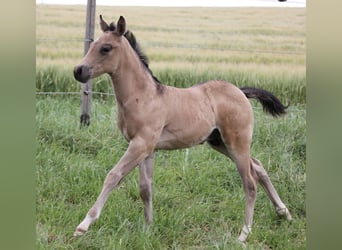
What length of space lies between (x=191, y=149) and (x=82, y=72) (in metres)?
0.73

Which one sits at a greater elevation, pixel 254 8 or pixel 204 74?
pixel 254 8

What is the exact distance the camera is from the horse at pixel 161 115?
2402 millimetres

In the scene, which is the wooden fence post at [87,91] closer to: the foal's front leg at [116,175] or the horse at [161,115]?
the horse at [161,115]

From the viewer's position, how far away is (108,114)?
278cm

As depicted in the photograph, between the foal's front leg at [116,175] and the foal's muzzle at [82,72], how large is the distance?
1.09ft

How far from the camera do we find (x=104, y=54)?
239cm

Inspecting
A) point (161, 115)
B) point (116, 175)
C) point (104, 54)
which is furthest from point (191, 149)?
point (104, 54)

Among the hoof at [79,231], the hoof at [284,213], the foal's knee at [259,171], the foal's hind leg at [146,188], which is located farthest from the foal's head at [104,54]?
the hoof at [284,213]

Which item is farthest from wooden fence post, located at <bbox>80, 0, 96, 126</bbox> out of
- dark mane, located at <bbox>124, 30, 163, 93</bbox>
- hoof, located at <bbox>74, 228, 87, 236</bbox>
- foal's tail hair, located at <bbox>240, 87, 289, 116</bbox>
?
foal's tail hair, located at <bbox>240, 87, 289, 116</bbox>

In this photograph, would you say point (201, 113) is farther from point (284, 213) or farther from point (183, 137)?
point (284, 213)

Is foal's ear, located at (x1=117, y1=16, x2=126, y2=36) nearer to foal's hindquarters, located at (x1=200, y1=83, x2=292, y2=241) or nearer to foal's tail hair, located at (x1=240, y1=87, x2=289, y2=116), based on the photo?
foal's hindquarters, located at (x1=200, y1=83, x2=292, y2=241)
